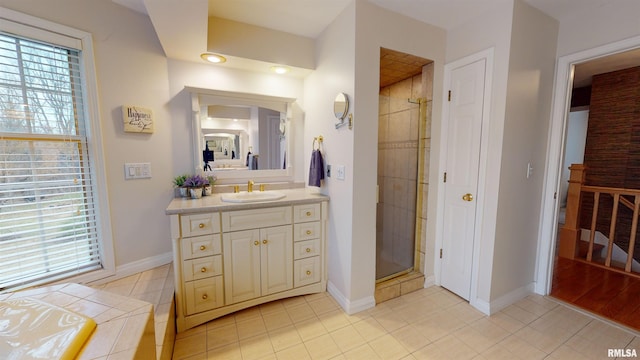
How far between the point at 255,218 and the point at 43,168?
1.42m

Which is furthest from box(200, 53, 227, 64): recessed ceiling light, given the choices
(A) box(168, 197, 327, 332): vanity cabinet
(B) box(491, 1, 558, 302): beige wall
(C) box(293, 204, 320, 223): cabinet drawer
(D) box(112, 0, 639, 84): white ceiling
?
(B) box(491, 1, 558, 302): beige wall

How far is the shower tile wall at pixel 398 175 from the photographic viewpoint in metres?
2.30

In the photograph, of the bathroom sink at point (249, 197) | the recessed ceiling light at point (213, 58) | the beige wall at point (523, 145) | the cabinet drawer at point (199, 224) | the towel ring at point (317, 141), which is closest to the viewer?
the cabinet drawer at point (199, 224)

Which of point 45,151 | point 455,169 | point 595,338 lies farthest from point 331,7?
point 595,338

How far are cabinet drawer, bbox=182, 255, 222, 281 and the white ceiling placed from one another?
1.56 metres

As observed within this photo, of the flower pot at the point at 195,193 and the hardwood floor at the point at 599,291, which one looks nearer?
the hardwood floor at the point at 599,291

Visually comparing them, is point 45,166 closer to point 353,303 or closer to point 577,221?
point 353,303

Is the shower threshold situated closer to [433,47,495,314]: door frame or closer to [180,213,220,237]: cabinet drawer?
[433,47,495,314]: door frame

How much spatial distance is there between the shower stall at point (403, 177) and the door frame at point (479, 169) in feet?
0.43

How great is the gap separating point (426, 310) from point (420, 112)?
1678 mm

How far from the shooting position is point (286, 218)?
6.64ft

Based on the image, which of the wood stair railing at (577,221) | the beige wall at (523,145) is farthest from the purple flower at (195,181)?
the wood stair railing at (577,221)

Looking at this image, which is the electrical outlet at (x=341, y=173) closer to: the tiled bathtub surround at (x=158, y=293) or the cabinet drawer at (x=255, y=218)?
the cabinet drawer at (x=255, y=218)

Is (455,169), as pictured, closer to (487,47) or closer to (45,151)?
(487,47)
